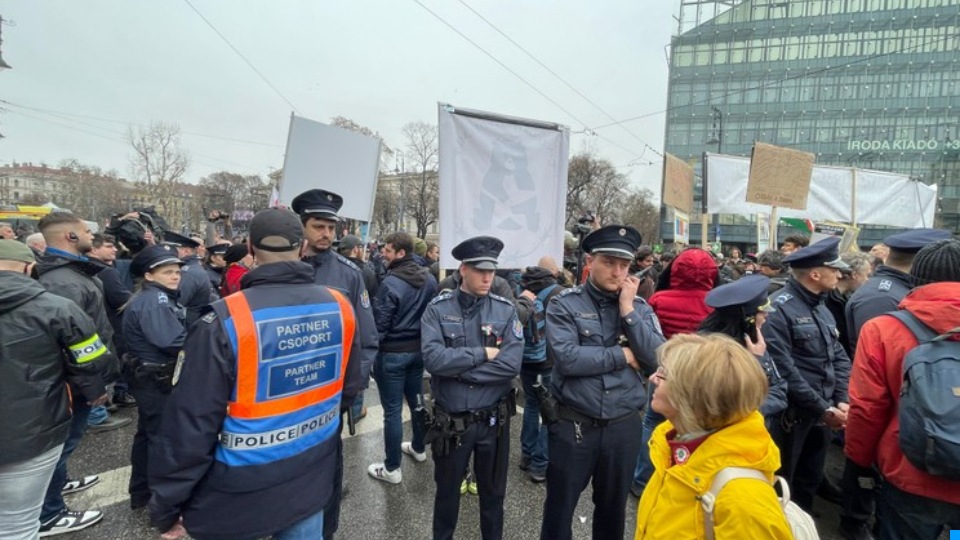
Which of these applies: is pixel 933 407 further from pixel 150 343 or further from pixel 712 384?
pixel 150 343

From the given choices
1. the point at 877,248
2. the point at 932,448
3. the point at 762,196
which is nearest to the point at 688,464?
the point at 932,448

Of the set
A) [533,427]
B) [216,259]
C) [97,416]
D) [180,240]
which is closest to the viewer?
[533,427]

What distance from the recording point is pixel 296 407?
6.38 ft

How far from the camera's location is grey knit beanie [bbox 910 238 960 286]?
7.39 ft

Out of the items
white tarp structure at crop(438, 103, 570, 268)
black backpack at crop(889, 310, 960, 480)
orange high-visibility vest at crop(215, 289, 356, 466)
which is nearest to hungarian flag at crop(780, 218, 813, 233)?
white tarp structure at crop(438, 103, 570, 268)

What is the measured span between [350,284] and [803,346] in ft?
10.6

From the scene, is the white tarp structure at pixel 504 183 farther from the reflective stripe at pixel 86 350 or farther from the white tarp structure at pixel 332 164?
the reflective stripe at pixel 86 350

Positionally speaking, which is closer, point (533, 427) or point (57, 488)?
point (57, 488)

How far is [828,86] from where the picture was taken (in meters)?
49.8

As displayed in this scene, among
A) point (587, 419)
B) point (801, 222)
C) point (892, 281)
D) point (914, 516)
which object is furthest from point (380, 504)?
point (801, 222)

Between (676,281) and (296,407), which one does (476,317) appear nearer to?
(296,407)

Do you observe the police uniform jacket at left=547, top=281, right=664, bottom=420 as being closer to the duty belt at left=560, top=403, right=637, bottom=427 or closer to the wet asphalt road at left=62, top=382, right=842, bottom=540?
the duty belt at left=560, top=403, right=637, bottom=427

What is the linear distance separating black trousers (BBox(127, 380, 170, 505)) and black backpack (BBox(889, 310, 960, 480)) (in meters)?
4.30

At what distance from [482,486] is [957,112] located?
222 ft
